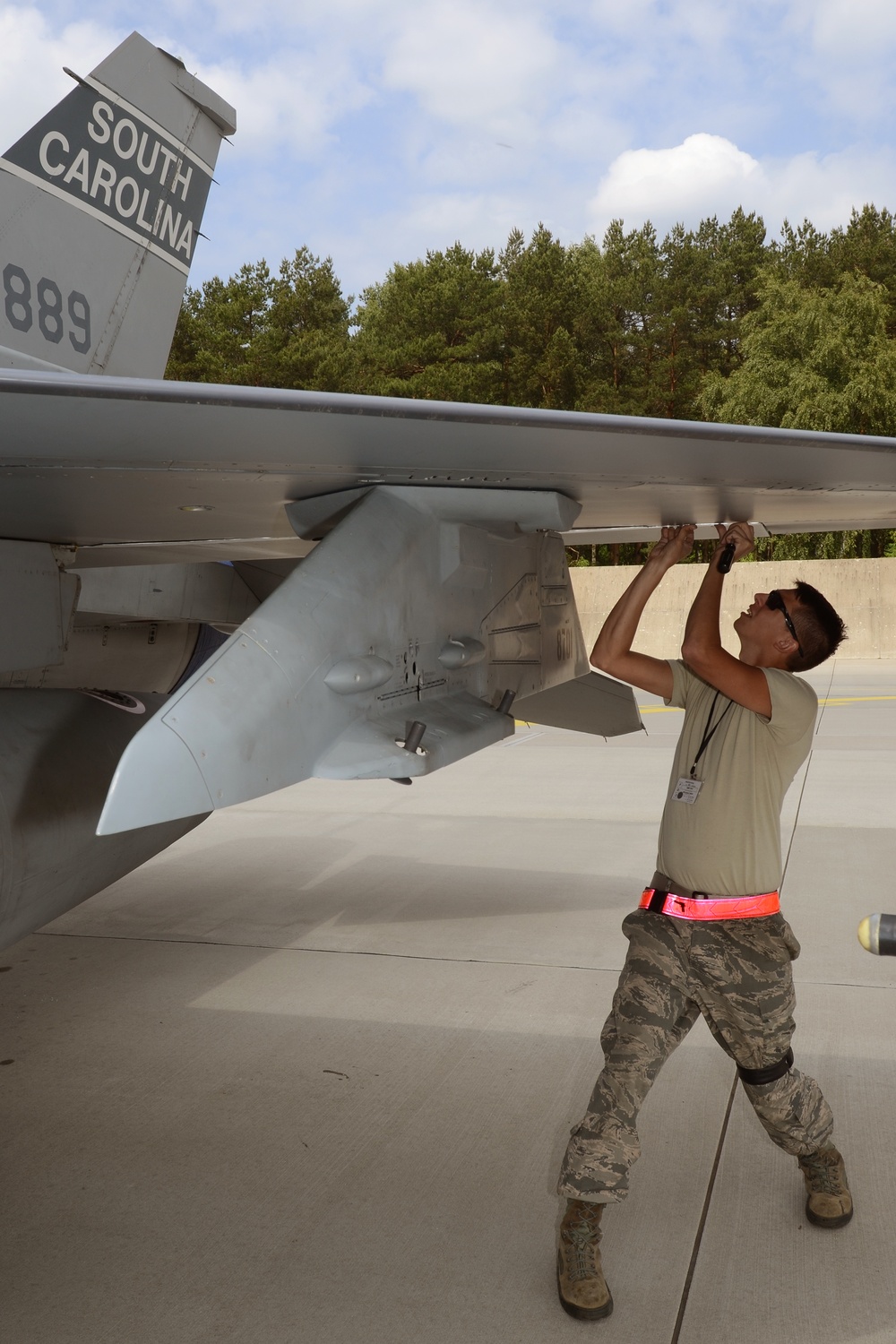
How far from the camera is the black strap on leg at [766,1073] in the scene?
2645 millimetres

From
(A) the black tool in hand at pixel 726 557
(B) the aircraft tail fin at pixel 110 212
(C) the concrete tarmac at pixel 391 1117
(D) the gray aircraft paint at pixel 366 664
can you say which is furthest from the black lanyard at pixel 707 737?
(B) the aircraft tail fin at pixel 110 212

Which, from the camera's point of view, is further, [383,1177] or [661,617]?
[661,617]

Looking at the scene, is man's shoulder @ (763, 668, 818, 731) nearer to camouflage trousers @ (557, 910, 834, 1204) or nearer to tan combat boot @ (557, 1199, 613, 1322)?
camouflage trousers @ (557, 910, 834, 1204)

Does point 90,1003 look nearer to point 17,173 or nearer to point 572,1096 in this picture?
point 572,1096

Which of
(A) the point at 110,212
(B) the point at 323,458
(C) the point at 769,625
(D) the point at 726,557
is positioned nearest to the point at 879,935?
(C) the point at 769,625

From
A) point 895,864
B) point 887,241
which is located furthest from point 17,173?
point 887,241

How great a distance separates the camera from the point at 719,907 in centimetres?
261

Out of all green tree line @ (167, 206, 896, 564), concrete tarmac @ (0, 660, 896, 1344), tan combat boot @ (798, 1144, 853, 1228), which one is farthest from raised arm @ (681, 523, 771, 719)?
green tree line @ (167, 206, 896, 564)

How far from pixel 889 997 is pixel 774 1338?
2.23 m

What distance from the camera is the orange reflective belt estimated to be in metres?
2.61

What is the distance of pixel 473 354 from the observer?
129 ft

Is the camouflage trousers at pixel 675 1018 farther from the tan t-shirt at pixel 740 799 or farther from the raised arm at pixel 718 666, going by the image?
the raised arm at pixel 718 666

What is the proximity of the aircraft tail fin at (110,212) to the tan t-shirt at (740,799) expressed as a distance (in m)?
3.44

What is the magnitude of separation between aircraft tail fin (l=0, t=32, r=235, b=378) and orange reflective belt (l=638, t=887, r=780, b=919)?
3.57 metres
